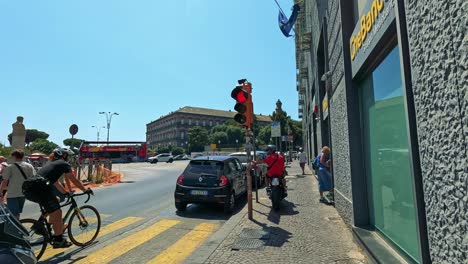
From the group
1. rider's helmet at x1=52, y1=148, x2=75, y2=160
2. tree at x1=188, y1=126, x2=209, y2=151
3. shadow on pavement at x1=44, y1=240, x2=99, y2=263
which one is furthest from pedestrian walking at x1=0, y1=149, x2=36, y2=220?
tree at x1=188, y1=126, x2=209, y2=151

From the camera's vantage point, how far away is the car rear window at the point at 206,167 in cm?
929

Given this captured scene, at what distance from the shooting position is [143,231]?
7.00m

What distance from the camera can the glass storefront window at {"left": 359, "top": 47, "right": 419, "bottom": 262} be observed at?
3514 mm

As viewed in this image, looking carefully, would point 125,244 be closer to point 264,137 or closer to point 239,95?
point 239,95

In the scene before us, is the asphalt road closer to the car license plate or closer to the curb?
the curb

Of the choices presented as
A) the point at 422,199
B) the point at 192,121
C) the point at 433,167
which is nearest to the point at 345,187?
the point at 422,199

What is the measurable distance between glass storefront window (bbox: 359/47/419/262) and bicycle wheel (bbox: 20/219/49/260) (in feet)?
17.3

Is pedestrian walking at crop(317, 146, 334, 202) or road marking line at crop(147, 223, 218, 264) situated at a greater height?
pedestrian walking at crop(317, 146, 334, 202)

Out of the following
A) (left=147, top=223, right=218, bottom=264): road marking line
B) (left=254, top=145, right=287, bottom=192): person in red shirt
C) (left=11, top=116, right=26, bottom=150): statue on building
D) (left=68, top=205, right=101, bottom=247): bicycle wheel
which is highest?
(left=11, top=116, right=26, bottom=150): statue on building

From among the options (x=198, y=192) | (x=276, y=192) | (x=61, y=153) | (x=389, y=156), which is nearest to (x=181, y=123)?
(x=198, y=192)

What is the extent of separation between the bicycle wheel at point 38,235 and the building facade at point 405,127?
16.4 ft

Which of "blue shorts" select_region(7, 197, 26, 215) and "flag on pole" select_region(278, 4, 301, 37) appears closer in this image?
"blue shorts" select_region(7, 197, 26, 215)

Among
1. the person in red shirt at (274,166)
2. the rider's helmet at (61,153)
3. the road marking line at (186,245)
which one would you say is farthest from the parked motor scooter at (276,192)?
the rider's helmet at (61,153)

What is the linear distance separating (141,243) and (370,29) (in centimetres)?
529
